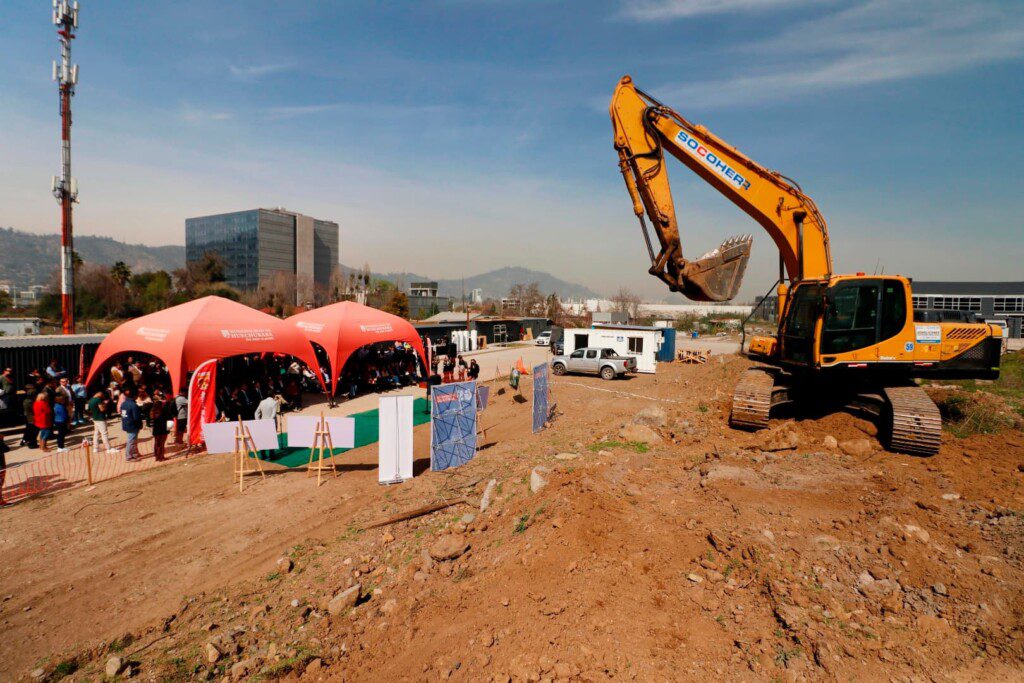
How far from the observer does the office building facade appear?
110938 millimetres

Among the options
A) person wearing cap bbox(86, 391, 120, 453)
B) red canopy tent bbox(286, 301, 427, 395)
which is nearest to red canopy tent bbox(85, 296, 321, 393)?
red canopy tent bbox(286, 301, 427, 395)

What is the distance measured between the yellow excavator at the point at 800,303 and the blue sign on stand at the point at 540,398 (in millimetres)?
4560

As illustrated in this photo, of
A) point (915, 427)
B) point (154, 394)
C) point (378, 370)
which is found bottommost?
point (378, 370)

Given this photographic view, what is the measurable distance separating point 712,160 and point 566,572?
9909mm

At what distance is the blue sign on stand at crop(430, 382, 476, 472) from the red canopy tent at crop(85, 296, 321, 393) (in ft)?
29.5

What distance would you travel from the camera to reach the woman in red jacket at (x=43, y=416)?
497 inches

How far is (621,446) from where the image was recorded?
10219 mm

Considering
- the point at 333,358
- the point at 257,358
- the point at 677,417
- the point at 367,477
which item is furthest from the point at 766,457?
the point at 257,358

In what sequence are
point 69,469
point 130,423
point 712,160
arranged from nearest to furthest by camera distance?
point 712,160 → point 69,469 → point 130,423

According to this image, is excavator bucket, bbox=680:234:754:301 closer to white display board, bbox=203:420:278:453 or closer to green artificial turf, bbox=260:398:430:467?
green artificial turf, bbox=260:398:430:467

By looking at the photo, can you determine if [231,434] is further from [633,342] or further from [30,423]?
[633,342]

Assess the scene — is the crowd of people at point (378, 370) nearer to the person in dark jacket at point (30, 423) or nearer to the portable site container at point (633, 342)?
the person in dark jacket at point (30, 423)

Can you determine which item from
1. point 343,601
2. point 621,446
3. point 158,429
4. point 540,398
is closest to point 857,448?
point 621,446

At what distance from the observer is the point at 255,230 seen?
111 meters
